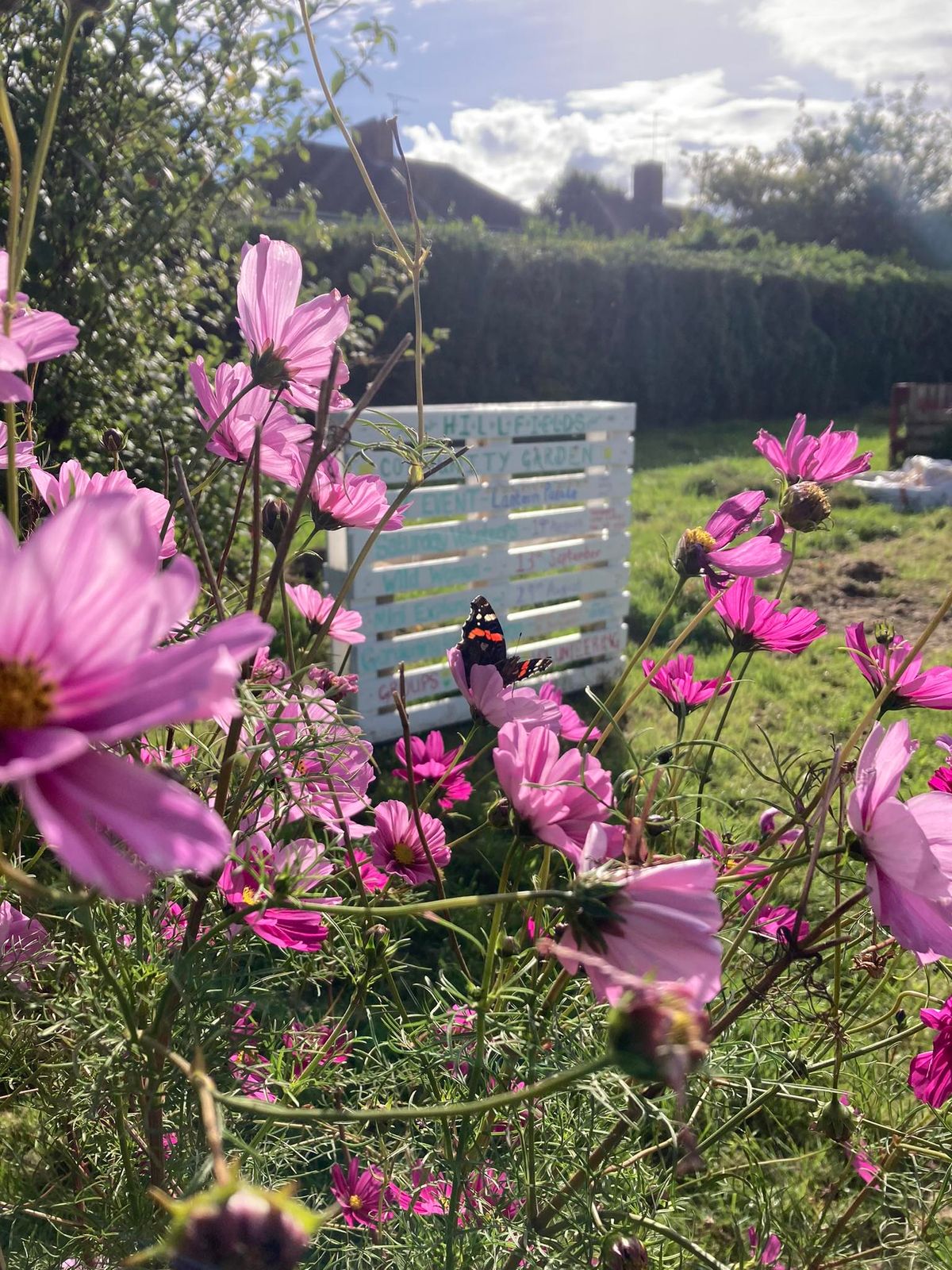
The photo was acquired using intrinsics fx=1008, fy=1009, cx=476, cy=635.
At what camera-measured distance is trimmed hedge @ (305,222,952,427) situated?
7426 mm

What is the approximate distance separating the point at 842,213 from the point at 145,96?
62.7 ft

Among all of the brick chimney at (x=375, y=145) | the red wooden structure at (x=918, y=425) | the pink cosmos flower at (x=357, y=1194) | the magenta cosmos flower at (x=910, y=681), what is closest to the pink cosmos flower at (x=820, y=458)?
the magenta cosmos flower at (x=910, y=681)

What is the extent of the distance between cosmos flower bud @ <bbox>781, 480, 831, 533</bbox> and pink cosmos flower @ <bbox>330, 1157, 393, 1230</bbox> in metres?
0.48

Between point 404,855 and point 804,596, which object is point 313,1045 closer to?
point 404,855

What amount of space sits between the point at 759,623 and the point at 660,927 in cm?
38

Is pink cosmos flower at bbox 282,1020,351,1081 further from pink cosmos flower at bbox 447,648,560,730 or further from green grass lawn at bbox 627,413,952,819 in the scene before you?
green grass lawn at bbox 627,413,952,819

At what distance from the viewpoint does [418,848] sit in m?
0.64

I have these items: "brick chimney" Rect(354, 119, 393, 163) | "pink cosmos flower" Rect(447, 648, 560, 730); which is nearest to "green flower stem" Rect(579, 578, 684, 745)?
"pink cosmos flower" Rect(447, 648, 560, 730)

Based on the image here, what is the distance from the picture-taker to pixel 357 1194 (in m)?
0.67

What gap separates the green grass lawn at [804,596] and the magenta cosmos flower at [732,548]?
0.04 m

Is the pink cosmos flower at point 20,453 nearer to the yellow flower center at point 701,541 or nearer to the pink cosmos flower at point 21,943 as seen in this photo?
the pink cosmos flower at point 21,943

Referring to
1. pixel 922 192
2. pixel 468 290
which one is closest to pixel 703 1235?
pixel 468 290

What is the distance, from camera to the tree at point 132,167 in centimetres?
159

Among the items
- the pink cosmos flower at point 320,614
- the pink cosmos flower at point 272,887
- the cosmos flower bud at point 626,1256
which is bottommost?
the cosmos flower bud at point 626,1256
